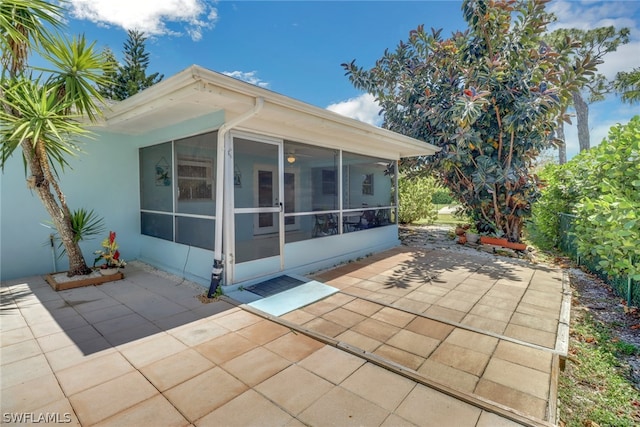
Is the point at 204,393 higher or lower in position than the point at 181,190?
lower

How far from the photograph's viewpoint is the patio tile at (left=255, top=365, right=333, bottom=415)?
79.9 inches

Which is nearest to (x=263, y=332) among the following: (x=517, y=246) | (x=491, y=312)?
(x=491, y=312)

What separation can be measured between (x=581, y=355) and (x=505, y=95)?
6.08 metres

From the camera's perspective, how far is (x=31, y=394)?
82.3 inches

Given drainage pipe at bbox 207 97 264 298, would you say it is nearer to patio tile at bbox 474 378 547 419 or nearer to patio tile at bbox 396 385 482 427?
patio tile at bbox 396 385 482 427

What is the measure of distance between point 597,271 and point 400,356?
Result: 17.1 feet

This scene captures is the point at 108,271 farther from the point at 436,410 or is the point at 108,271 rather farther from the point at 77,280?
the point at 436,410

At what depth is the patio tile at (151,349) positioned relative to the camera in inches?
101

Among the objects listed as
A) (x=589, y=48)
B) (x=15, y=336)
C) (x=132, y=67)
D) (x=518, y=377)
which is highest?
(x=589, y=48)

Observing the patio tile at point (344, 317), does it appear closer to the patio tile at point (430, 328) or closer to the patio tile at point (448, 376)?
the patio tile at point (430, 328)

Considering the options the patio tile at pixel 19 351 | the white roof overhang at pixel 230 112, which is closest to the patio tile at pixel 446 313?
the white roof overhang at pixel 230 112

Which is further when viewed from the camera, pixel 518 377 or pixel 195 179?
pixel 195 179

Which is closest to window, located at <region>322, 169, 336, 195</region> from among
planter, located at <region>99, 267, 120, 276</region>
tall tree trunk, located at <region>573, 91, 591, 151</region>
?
planter, located at <region>99, 267, 120, 276</region>

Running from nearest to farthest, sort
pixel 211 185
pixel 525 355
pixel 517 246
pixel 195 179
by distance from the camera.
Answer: pixel 525 355 < pixel 211 185 < pixel 195 179 < pixel 517 246
